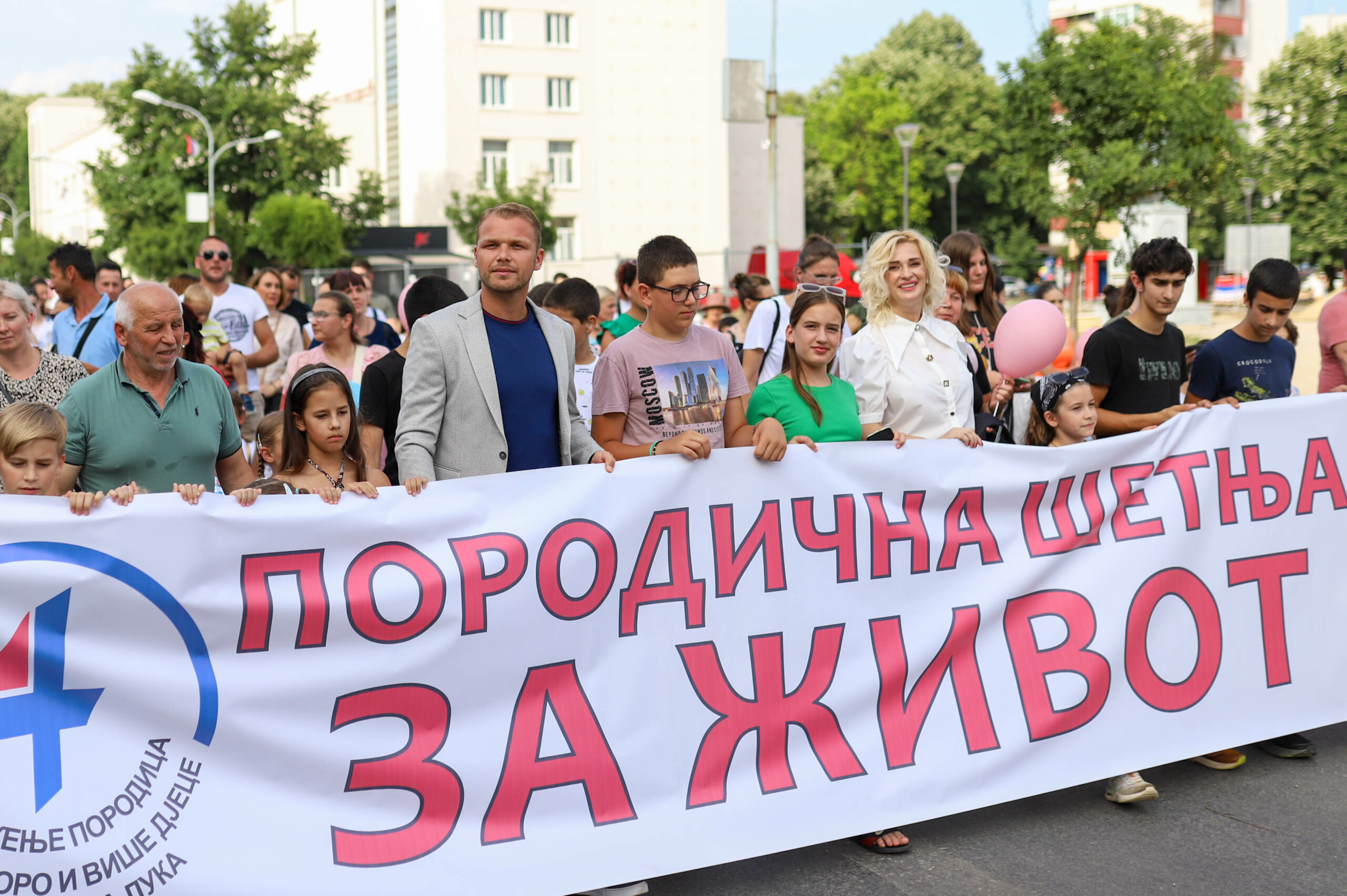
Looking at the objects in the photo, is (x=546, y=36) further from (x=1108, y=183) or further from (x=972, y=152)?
(x=1108, y=183)

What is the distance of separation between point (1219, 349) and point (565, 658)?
334cm

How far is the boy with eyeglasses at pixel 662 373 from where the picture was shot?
435 cm

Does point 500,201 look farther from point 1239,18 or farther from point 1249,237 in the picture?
point 1239,18

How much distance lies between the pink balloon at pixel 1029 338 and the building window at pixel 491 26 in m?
50.5

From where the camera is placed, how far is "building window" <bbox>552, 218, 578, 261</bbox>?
2146 inches

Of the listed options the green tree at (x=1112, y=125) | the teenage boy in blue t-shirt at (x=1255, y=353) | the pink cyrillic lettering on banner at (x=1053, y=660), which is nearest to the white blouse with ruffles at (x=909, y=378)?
the pink cyrillic lettering on banner at (x=1053, y=660)

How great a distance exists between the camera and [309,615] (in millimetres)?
3588

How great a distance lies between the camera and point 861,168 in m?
67.1

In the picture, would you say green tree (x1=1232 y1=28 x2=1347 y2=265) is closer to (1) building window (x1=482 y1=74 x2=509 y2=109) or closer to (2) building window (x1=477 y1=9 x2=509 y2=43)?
(1) building window (x1=482 y1=74 x2=509 y2=109)

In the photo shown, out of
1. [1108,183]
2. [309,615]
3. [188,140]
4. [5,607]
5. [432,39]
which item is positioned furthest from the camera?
[432,39]

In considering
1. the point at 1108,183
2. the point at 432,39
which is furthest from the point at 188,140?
the point at 1108,183

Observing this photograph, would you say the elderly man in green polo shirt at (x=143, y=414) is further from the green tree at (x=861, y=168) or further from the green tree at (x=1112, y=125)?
the green tree at (x=861, y=168)

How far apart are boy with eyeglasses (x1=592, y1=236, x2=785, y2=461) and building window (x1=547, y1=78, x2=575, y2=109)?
169ft

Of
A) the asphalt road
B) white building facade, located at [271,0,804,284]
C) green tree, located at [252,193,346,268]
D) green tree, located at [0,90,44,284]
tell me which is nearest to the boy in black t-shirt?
the asphalt road
